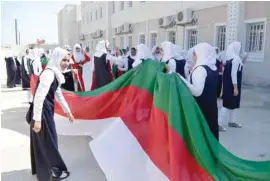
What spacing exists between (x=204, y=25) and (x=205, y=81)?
1136cm

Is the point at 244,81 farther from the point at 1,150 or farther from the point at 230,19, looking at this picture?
the point at 1,150

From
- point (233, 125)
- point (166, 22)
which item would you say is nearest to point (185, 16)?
point (166, 22)

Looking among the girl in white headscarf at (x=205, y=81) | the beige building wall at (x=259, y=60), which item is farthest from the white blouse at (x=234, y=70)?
the beige building wall at (x=259, y=60)

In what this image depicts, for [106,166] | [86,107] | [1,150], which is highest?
[86,107]

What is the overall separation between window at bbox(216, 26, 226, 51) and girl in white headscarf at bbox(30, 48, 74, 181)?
1083 centimetres

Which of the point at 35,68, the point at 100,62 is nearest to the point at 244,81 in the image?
the point at 100,62

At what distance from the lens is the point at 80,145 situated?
4.58m

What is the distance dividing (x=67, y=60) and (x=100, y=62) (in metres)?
3.62

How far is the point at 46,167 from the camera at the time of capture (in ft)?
10.5

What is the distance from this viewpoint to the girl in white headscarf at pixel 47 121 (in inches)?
116

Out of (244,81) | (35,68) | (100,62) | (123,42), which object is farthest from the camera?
(123,42)

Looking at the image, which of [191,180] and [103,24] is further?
[103,24]

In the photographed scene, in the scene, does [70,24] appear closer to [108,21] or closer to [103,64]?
[108,21]

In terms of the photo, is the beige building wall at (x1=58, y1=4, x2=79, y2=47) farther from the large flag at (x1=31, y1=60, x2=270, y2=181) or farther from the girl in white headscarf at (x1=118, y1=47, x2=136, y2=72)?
the large flag at (x1=31, y1=60, x2=270, y2=181)
